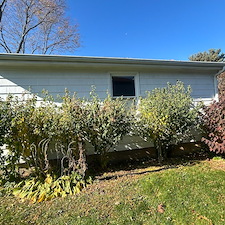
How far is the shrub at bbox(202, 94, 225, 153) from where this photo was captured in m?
4.53

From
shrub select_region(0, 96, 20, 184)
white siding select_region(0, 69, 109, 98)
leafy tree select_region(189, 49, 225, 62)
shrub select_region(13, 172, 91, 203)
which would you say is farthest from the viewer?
leafy tree select_region(189, 49, 225, 62)

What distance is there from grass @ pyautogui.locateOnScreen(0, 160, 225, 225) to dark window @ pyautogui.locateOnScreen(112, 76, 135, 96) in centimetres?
293

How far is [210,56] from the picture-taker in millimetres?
22938

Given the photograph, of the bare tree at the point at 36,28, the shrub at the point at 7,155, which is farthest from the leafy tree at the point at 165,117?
the bare tree at the point at 36,28

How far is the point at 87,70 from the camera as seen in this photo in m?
5.09

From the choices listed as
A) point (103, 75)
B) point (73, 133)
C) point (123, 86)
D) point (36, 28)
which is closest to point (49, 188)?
point (73, 133)

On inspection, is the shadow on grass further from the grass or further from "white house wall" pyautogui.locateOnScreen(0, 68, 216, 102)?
"white house wall" pyautogui.locateOnScreen(0, 68, 216, 102)

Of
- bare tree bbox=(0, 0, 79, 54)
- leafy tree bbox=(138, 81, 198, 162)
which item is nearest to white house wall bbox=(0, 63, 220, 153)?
leafy tree bbox=(138, 81, 198, 162)

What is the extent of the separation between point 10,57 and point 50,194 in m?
3.73

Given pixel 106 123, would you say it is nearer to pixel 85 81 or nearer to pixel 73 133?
pixel 73 133

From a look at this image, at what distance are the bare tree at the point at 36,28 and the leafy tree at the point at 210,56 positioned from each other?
19.2 metres

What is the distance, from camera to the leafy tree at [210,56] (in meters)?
22.9

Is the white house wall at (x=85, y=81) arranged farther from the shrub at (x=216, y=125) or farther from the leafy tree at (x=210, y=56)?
the leafy tree at (x=210, y=56)

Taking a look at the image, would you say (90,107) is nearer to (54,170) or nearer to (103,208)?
(54,170)
